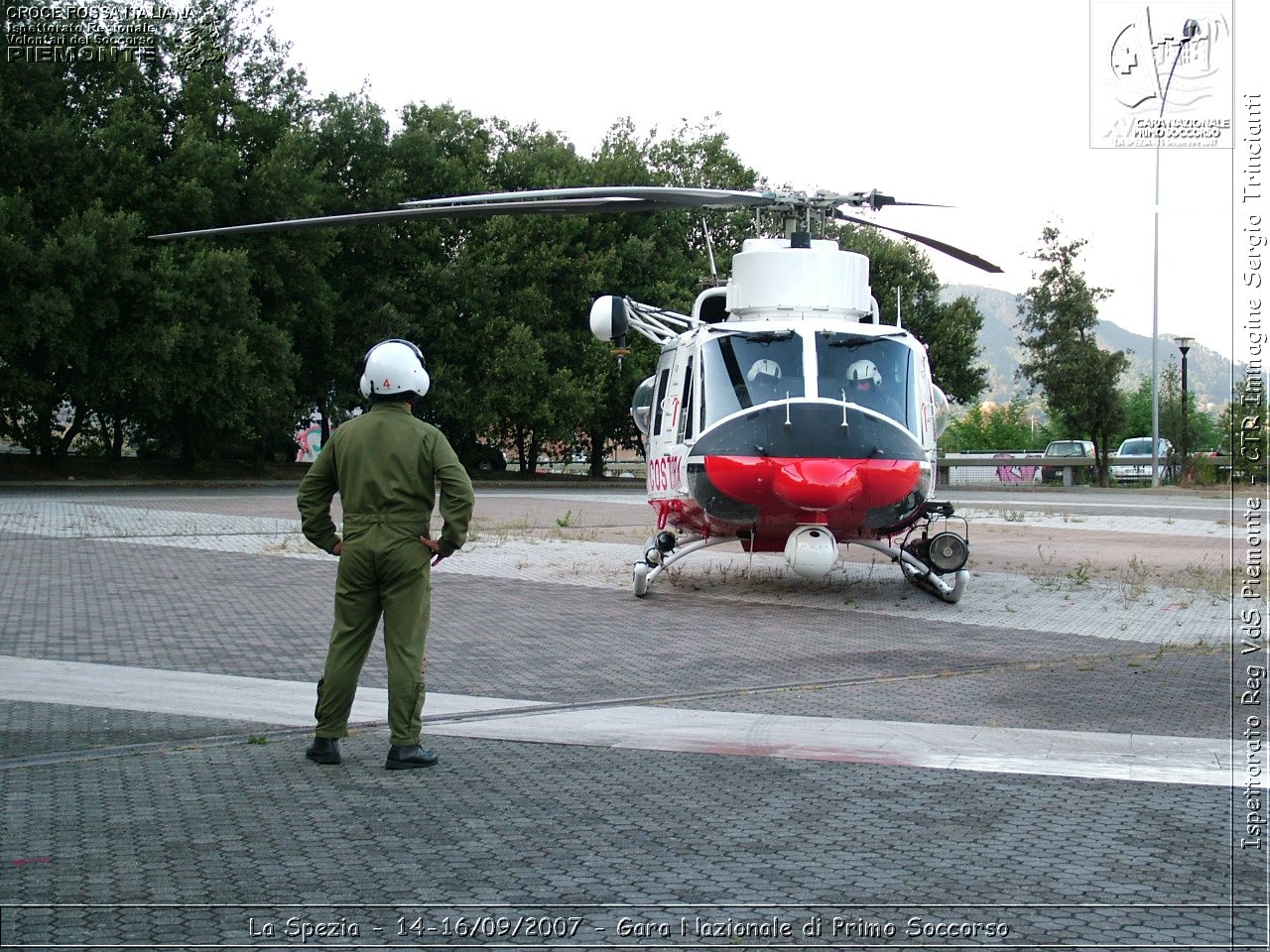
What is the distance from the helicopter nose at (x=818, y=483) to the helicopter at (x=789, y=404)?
0.01m

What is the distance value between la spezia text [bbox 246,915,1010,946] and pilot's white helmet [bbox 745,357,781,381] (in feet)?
29.8

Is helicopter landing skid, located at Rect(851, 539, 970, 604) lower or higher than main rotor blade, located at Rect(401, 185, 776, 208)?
lower

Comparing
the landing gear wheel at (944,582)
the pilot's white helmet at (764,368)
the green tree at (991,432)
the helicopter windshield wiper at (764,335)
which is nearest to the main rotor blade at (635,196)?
the helicopter windshield wiper at (764,335)

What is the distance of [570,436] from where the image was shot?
47.1 m

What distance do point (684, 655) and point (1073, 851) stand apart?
5.19 meters

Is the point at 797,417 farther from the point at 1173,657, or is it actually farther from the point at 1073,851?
the point at 1073,851

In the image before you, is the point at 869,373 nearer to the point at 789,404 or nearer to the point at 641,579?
the point at 789,404

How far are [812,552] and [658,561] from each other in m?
2.49

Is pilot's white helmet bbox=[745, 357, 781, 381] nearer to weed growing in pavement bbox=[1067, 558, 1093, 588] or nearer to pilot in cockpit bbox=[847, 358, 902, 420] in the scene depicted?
pilot in cockpit bbox=[847, 358, 902, 420]

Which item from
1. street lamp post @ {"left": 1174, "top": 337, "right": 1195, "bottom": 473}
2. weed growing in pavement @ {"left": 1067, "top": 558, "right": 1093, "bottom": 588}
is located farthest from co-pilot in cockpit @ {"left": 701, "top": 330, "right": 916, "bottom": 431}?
street lamp post @ {"left": 1174, "top": 337, "right": 1195, "bottom": 473}

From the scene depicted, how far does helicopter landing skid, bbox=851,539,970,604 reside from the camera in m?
13.3

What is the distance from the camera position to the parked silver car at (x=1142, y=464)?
4847 cm

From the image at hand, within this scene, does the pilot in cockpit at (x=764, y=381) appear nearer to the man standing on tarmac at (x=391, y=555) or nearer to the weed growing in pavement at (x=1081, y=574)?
the weed growing in pavement at (x=1081, y=574)

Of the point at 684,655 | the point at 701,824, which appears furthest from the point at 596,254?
the point at 701,824
